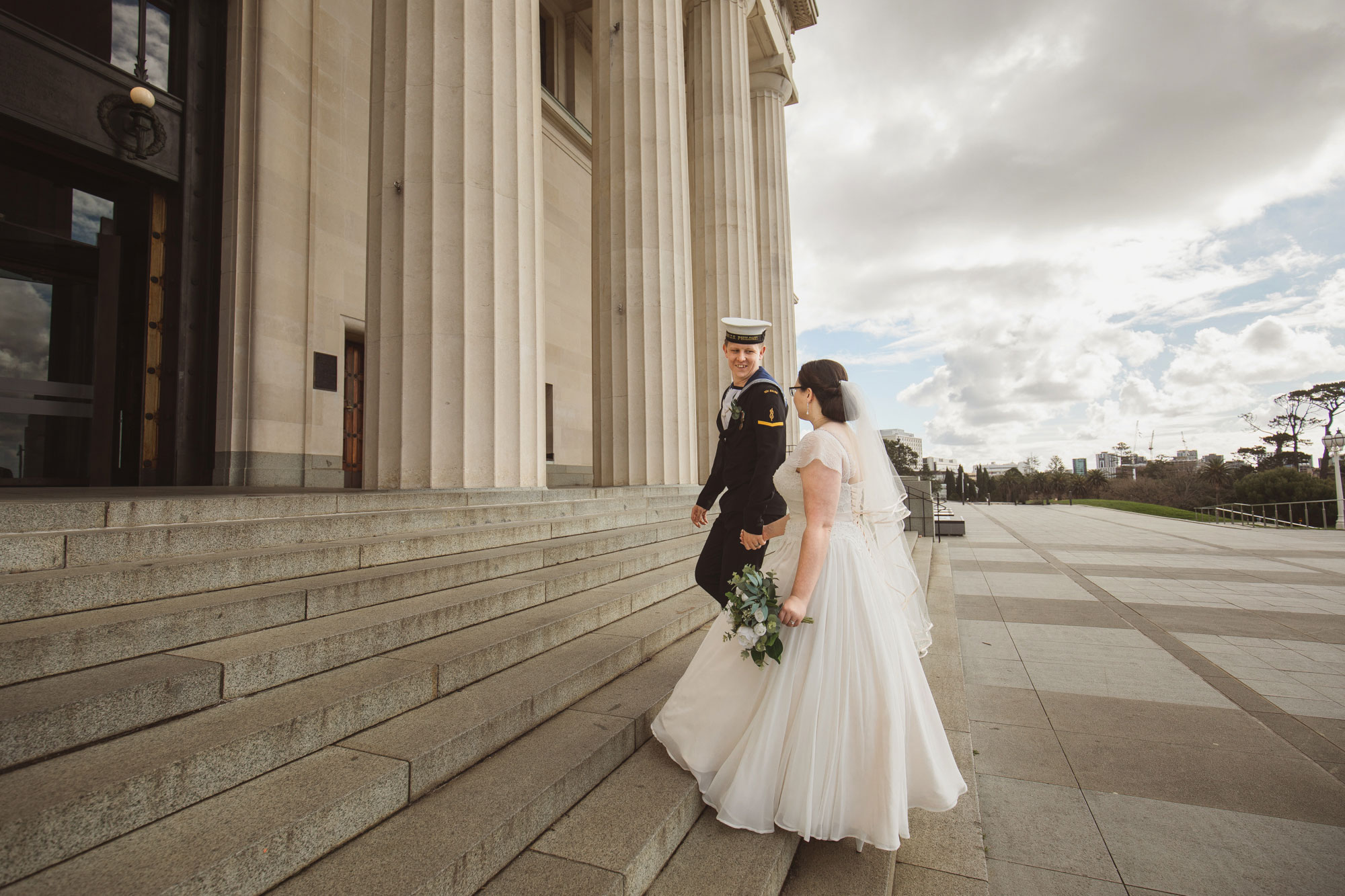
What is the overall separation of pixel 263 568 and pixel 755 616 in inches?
105

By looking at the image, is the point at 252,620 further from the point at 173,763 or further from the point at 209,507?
the point at 209,507

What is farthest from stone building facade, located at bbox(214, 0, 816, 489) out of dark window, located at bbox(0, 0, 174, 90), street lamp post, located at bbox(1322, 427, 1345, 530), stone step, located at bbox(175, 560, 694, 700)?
street lamp post, located at bbox(1322, 427, 1345, 530)

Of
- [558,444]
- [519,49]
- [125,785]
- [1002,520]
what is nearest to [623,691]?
[125,785]

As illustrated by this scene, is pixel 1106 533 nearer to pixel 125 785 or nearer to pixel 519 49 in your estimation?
pixel 519 49

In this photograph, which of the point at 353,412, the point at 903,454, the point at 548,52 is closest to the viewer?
the point at 353,412

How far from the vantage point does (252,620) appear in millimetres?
2904

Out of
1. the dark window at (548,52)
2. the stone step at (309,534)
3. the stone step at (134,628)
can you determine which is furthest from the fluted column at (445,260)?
the dark window at (548,52)

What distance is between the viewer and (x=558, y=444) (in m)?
16.6

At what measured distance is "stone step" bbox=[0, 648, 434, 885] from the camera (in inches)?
62.3

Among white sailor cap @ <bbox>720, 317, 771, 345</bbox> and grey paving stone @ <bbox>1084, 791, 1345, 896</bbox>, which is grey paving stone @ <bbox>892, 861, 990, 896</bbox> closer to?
grey paving stone @ <bbox>1084, 791, 1345, 896</bbox>

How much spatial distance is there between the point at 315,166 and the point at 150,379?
13.6 ft

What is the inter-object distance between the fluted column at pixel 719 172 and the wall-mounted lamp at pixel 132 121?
33.4ft

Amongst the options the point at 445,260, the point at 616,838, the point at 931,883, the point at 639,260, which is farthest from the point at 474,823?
the point at 639,260

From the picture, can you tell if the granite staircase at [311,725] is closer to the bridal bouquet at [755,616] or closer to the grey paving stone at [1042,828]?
the bridal bouquet at [755,616]
